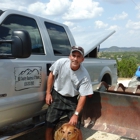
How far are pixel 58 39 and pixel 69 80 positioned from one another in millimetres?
965

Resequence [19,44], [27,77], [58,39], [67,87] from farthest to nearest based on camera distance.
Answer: [58,39]
[67,87]
[27,77]
[19,44]

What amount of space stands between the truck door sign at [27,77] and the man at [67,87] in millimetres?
223

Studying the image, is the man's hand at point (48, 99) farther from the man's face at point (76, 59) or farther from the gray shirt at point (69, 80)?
→ the man's face at point (76, 59)

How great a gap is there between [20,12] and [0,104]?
4.74 ft

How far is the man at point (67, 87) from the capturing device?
3.68 metres

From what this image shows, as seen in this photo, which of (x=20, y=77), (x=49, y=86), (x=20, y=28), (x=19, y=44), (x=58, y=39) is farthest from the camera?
(x=58, y=39)

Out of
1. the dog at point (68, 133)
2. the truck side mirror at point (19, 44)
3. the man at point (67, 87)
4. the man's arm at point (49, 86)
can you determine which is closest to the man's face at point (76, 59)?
the man at point (67, 87)

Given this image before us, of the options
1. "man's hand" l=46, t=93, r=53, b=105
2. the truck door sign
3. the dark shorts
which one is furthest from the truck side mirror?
the dark shorts

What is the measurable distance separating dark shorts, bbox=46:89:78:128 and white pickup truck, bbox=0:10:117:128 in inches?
6.8

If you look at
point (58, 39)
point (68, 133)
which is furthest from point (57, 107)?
point (58, 39)

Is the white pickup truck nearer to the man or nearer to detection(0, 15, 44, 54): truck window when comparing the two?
detection(0, 15, 44, 54): truck window

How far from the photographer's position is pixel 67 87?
12.4 ft

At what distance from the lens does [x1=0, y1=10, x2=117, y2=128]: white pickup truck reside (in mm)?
2683

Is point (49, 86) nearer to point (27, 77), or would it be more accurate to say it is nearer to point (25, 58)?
point (27, 77)
